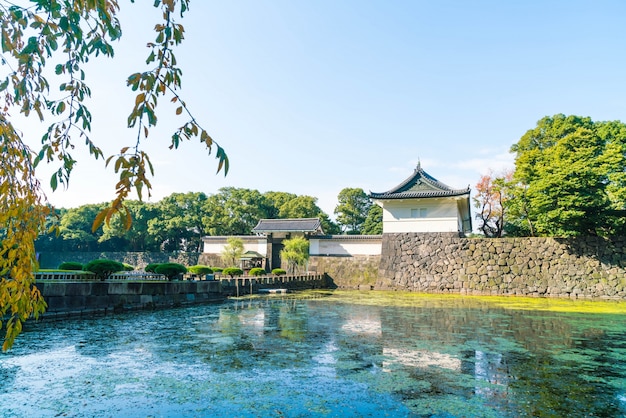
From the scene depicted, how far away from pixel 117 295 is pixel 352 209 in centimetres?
3020

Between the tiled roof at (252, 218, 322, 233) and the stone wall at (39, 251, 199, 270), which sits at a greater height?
the tiled roof at (252, 218, 322, 233)

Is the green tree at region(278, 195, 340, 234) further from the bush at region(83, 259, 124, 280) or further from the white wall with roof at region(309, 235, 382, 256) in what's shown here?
the bush at region(83, 259, 124, 280)

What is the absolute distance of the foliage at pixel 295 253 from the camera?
24.3 metres

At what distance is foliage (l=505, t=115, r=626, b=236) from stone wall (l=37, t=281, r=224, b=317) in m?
15.6

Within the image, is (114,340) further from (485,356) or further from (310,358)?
(485,356)

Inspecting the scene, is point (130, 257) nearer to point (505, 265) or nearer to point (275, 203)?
point (275, 203)

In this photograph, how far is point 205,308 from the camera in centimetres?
1209

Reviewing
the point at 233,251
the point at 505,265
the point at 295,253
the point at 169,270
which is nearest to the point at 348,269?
the point at 295,253

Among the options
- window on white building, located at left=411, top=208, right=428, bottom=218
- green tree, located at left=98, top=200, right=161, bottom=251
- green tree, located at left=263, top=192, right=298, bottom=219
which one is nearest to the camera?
window on white building, located at left=411, top=208, right=428, bottom=218

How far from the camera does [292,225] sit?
26547 millimetres

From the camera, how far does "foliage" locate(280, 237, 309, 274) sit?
79.7ft

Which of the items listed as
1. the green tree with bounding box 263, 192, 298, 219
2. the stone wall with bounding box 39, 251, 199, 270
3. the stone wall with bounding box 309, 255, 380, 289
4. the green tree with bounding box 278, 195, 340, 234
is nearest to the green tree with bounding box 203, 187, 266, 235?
the green tree with bounding box 263, 192, 298, 219

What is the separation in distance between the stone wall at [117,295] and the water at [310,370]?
77 cm

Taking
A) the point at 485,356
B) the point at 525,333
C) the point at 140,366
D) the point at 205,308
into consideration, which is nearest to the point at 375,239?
the point at 205,308
